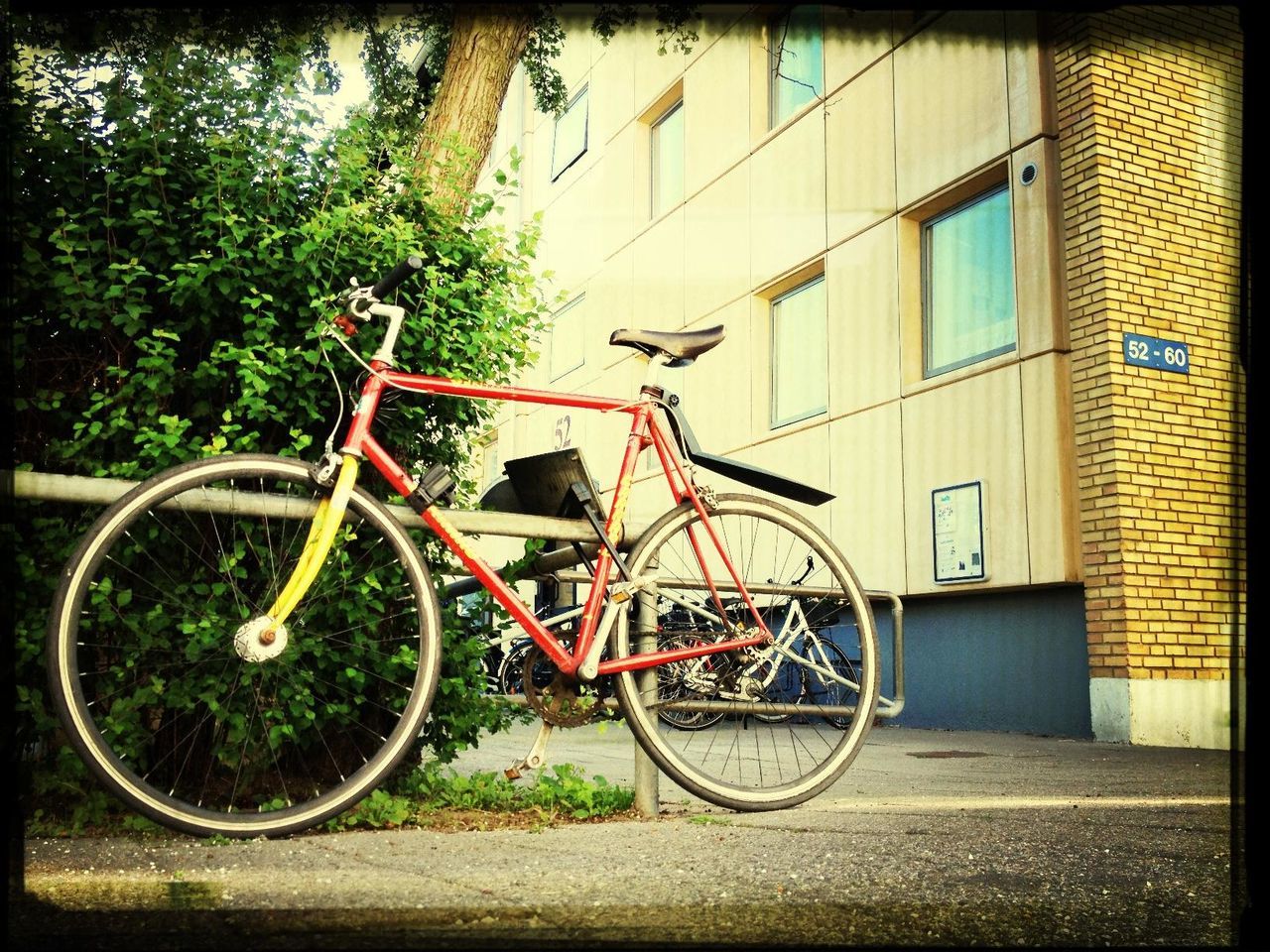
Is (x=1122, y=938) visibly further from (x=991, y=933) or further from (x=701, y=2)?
(x=701, y=2)

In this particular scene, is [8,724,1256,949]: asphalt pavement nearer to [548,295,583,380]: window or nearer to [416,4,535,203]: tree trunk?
[416,4,535,203]: tree trunk

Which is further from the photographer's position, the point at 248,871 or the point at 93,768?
the point at 248,871

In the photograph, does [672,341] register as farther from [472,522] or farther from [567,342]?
[567,342]

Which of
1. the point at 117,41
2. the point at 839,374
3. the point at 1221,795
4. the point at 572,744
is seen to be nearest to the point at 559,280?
the point at 839,374

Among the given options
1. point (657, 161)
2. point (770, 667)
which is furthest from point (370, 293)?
point (657, 161)

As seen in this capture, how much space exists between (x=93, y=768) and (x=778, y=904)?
1419mm

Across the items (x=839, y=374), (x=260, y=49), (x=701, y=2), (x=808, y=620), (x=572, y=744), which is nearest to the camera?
(x=701, y=2)

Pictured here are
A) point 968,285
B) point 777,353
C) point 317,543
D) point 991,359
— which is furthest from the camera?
point 777,353

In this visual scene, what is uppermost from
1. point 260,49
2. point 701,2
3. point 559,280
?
point 559,280

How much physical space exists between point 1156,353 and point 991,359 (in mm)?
1219

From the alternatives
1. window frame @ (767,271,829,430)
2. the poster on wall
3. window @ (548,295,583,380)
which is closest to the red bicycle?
the poster on wall

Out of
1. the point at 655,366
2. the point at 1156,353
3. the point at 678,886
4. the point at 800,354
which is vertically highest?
the point at 800,354

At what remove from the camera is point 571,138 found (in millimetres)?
15555

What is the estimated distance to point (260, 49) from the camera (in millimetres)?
2895
